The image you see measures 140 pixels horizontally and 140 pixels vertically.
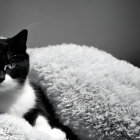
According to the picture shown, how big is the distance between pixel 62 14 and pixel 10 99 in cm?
70

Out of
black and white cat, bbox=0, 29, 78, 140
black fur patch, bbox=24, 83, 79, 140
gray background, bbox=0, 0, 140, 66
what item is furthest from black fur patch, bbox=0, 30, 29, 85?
gray background, bbox=0, 0, 140, 66

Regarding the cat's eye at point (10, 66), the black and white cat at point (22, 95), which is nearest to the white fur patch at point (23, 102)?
the black and white cat at point (22, 95)

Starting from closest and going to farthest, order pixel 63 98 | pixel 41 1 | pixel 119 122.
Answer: pixel 119 122, pixel 63 98, pixel 41 1

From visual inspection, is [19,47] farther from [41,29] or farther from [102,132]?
[41,29]

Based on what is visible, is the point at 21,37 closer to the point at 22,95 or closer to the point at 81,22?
the point at 22,95

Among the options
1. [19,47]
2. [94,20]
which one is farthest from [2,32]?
[19,47]

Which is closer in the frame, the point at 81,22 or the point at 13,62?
the point at 13,62

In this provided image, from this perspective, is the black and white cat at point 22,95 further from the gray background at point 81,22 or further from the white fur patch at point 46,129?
the gray background at point 81,22

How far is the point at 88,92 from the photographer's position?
1.28m

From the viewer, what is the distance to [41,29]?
181cm

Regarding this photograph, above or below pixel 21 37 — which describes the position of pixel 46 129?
below

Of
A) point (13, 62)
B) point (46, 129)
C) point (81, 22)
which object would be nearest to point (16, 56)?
point (13, 62)

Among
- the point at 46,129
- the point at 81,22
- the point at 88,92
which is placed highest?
the point at 81,22

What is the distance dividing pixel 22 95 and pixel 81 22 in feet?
Answer: 2.19
